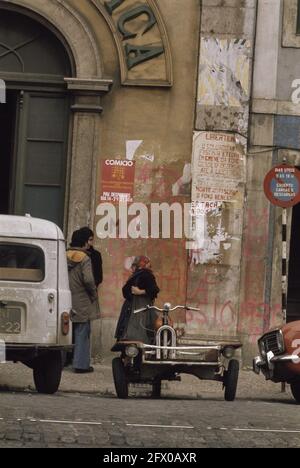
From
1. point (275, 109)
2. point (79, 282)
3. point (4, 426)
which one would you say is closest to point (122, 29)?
point (275, 109)

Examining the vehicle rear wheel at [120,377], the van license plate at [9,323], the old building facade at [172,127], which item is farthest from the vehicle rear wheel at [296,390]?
the old building facade at [172,127]

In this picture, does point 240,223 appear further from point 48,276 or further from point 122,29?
point 48,276

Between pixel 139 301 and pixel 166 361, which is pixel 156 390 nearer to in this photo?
pixel 166 361

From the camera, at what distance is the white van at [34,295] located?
54.7ft

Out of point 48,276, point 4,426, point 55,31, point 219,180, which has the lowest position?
point 4,426

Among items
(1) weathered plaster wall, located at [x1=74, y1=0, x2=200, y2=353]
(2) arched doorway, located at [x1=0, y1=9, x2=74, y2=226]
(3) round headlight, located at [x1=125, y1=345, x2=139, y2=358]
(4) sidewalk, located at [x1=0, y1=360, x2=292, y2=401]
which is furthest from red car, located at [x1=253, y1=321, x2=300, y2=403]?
(2) arched doorway, located at [x1=0, y1=9, x2=74, y2=226]

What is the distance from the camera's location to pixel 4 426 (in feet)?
39.5

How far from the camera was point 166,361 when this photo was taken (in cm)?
1698

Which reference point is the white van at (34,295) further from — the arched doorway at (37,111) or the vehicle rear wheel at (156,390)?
the arched doorway at (37,111)

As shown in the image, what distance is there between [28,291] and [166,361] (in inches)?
67.9

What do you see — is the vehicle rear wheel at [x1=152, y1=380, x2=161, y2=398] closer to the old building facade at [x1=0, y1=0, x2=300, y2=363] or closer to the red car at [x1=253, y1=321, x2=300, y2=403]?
the red car at [x1=253, y1=321, x2=300, y2=403]

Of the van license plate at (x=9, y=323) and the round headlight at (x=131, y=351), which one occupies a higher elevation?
the van license plate at (x=9, y=323)

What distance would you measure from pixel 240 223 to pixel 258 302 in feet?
3.95

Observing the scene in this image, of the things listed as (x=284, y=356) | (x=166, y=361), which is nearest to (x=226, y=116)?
(x=284, y=356)
